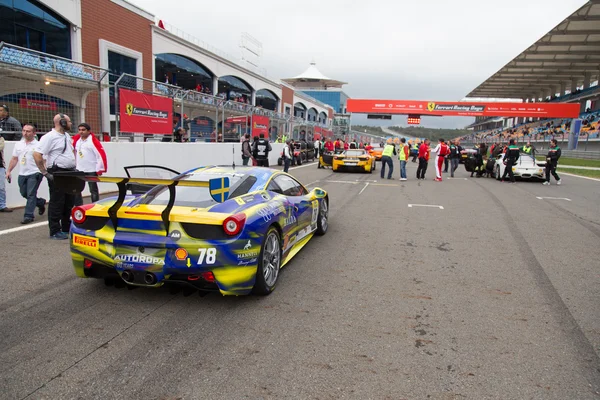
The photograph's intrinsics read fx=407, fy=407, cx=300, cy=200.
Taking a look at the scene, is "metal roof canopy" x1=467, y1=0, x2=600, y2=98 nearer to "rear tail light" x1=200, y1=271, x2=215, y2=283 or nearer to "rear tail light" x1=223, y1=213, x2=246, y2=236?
"rear tail light" x1=223, y1=213, x2=246, y2=236

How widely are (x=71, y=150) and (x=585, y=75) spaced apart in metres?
51.4

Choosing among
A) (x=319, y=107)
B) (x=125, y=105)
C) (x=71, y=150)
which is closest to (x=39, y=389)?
(x=71, y=150)

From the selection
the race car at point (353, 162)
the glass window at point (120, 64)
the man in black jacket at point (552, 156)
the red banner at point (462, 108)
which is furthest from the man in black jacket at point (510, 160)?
the red banner at point (462, 108)

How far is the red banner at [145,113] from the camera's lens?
1107 centimetres

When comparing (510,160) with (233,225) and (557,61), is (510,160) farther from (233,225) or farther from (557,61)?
(557,61)

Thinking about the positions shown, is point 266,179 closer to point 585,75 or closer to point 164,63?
point 164,63

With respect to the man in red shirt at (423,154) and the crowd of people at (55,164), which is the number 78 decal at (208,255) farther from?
the man in red shirt at (423,154)

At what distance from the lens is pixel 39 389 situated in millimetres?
2383

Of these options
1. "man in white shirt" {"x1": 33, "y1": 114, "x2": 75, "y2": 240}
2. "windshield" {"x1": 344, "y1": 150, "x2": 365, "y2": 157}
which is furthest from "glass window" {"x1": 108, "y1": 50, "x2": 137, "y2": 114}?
"man in white shirt" {"x1": 33, "y1": 114, "x2": 75, "y2": 240}

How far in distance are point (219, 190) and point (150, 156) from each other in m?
8.23

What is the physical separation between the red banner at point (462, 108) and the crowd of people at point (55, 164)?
132 ft

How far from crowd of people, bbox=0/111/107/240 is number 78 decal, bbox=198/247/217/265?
8.08ft

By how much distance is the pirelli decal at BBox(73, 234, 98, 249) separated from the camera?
141 inches

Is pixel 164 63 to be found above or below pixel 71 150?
above
